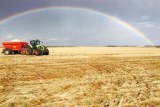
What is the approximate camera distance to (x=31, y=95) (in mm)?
11391

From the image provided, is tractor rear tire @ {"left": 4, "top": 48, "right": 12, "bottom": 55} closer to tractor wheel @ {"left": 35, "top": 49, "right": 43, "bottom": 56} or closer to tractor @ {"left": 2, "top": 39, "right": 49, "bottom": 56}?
tractor @ {"left": 2, "top": 39, "right": 49, "bottom": 56}

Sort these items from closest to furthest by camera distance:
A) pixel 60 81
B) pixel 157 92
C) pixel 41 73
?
pixel 157 92 → pixel 60 81 → pixel 41 73

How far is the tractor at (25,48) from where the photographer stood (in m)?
35.4

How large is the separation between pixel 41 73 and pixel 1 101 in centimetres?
757

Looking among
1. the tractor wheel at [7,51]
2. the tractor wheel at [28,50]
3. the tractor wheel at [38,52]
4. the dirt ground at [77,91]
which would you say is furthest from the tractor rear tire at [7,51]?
the dirt ground at [77,91]

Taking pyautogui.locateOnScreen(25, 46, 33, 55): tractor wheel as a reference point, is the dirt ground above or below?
below

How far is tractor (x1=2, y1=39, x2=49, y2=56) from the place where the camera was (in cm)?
3538

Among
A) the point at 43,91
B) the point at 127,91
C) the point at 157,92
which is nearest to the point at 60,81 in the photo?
the point at 43,91

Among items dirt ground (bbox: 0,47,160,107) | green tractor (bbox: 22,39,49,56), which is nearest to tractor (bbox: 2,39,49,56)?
green tractor (bbox: 22,39,49,56)

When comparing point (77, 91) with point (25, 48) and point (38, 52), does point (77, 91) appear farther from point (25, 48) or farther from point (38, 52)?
point (25, 48)

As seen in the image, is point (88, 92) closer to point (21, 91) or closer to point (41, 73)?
point (21, 91)

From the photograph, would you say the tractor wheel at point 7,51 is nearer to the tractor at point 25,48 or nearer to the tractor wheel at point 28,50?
the tractor at point 25,48

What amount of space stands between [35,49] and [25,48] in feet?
6.20

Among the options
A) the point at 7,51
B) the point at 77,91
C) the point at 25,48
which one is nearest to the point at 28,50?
the point at 25,48
